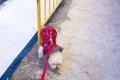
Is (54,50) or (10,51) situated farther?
(10,51)

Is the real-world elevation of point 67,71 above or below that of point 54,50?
below

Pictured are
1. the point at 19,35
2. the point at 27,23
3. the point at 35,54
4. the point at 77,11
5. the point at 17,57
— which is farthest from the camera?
the point at 77,11

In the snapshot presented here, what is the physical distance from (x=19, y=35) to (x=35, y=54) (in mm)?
357

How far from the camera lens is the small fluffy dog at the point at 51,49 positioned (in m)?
1.51

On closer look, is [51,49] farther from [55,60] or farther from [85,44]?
[85,44]

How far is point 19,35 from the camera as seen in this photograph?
2.00 metres

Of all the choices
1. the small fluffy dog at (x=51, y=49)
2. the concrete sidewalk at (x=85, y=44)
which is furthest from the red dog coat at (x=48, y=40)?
the concrete sidewalk at (x=85, y=44)

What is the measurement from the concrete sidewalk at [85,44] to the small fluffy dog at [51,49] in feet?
0.32

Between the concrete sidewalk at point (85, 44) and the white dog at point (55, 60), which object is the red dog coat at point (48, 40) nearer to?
the white dog at point (55, 60)

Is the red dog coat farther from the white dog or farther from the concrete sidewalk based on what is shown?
the concrete sidewalk

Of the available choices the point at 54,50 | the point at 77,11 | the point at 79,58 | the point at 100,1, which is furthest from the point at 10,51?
the point at 100,1

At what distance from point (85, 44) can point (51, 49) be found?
498 millimetres

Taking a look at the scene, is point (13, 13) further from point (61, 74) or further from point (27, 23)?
point (61, 74)

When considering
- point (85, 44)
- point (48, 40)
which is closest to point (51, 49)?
point (48, 40)
